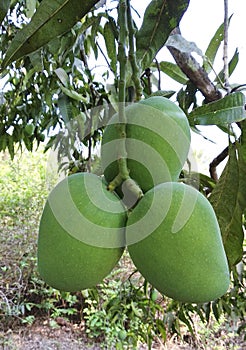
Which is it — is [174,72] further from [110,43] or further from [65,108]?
[65,108]

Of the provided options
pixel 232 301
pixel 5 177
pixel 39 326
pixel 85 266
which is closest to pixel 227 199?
pixel 85 266

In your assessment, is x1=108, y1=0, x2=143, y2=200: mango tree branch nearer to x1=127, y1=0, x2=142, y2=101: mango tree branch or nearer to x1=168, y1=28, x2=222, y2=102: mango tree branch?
x1=127, y1=0, x2=142, y2=101: mango tree branch

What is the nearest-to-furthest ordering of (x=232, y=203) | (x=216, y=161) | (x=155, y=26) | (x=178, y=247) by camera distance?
1. (x=178, y=247)
2. (x=155, y=26)
3. (x=232, y=203)
4. (x=216, y=161)

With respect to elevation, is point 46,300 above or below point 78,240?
below

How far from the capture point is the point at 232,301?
1655 millimetres

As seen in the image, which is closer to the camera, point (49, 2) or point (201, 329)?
point (49, 2)

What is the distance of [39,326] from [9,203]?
131 centimetres

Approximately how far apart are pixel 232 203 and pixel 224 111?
18 centimetres

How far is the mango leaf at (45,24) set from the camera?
1.72 feet

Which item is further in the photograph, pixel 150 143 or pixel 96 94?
pixel 96 94

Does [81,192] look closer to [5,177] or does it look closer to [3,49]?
[3,49]

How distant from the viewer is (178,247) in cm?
47

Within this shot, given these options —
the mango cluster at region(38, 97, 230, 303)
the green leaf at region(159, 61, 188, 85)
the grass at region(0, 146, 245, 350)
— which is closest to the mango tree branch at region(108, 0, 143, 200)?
the mango cluster at region(38, 97, 230, 303)

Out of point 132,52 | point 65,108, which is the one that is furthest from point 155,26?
point 65,108
